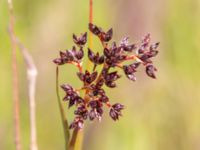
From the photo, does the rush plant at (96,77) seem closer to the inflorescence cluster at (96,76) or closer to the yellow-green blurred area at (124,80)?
the inflorescence cluster at (96,76)

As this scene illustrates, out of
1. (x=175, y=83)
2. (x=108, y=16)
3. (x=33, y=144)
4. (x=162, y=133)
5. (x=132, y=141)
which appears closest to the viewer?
(x=33, y=144)

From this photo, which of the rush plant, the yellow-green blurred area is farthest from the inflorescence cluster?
the yellow-green blurred area

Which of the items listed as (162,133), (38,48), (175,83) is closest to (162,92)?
(175,83)

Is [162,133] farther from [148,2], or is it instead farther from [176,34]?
[148,2]

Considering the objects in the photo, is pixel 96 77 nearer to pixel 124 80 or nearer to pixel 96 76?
pixel 96 76

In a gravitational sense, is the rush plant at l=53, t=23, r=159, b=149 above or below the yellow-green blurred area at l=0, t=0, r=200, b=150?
below

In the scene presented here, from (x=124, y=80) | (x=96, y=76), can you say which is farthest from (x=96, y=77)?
(x=124, y=80)

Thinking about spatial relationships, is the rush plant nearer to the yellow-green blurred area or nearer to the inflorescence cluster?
the inflorescence cluster

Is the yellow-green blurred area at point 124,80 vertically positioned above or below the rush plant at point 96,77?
above

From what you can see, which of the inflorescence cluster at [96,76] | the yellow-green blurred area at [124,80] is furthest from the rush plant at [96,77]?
the yellow-green blurred area at [124,80]
